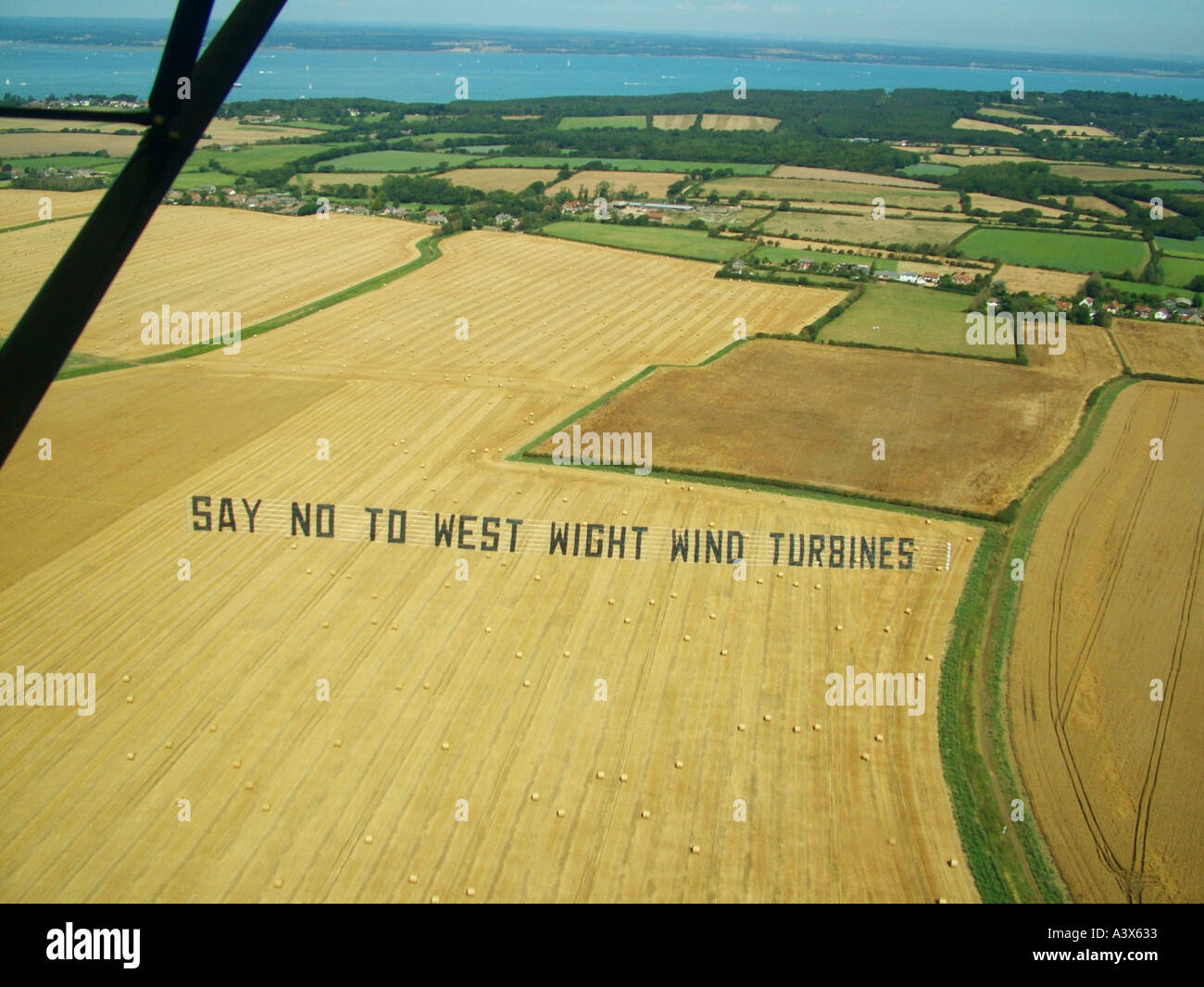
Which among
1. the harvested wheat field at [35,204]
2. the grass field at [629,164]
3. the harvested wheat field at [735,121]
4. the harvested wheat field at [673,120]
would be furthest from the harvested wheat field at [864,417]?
the harvested wheat field at [673,120]

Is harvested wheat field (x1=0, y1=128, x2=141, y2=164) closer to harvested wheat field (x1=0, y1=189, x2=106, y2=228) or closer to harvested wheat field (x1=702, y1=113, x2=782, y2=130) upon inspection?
harvested wheat field (x1=0, y1=189, x2=106, y2=228)

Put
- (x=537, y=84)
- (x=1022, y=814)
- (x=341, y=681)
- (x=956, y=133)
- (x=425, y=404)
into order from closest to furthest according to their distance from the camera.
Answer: (x=1022, y=814)
(x=341, y=681)
(x=425, y=404)
(x=956, y=133)
(x=537, y=84)

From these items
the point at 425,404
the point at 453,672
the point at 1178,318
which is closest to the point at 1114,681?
the point at 453,672

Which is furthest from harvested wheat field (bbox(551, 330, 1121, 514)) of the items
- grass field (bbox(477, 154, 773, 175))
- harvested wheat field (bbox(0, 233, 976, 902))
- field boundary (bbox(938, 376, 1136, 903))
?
grass field (bbox(477, 154, 773, 175))

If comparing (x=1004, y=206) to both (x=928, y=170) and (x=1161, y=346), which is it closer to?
(x=928, y=170)

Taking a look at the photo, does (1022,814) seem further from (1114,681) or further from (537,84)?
(537,84)

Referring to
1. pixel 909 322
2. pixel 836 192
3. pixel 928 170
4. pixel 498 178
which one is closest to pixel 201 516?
pixel 909 322
